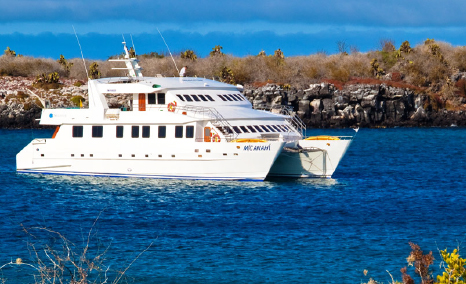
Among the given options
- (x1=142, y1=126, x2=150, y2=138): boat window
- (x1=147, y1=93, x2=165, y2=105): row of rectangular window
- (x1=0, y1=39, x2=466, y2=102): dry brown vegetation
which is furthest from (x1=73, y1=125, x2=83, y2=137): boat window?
(x1=0, y1=39, x2=466, y2=102): dry brown vegetation

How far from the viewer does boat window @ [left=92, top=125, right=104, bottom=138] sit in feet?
118

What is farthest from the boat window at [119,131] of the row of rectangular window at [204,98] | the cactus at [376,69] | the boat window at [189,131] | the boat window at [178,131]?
the cactus at [376,69]

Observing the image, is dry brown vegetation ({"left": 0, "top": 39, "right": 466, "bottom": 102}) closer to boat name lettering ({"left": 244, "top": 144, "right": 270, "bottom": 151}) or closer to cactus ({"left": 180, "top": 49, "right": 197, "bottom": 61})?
cactus ({"left": 180, "top": 49, "right": 197, "bottom": 61})

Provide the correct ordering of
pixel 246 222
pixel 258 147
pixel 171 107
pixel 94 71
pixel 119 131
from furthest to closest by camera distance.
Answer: pixel 94 71 → pixel 119 131 → pixel 171 107 → pixel 258 147 → pixel 246 222

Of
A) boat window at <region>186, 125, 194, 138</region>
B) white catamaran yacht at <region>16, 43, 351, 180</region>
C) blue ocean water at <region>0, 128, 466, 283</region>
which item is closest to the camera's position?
blue ocean water at <region>0, 128, 466, 283</region>

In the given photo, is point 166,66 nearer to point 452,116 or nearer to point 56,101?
point 56,101

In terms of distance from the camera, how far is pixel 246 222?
2631 cm

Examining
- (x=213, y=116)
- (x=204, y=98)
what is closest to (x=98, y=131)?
(x=204, y=98)

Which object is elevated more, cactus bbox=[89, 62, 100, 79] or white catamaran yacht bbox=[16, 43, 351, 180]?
cactus bbox=[89, 62, 100, 79]

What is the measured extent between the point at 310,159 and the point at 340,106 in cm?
4403

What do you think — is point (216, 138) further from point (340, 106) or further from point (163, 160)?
point (340, 106)

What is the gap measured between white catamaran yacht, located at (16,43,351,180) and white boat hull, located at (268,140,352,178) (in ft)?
0.14

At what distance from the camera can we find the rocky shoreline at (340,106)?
78250mm

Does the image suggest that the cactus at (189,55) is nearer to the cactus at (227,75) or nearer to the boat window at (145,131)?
the cactus at (227,75)
